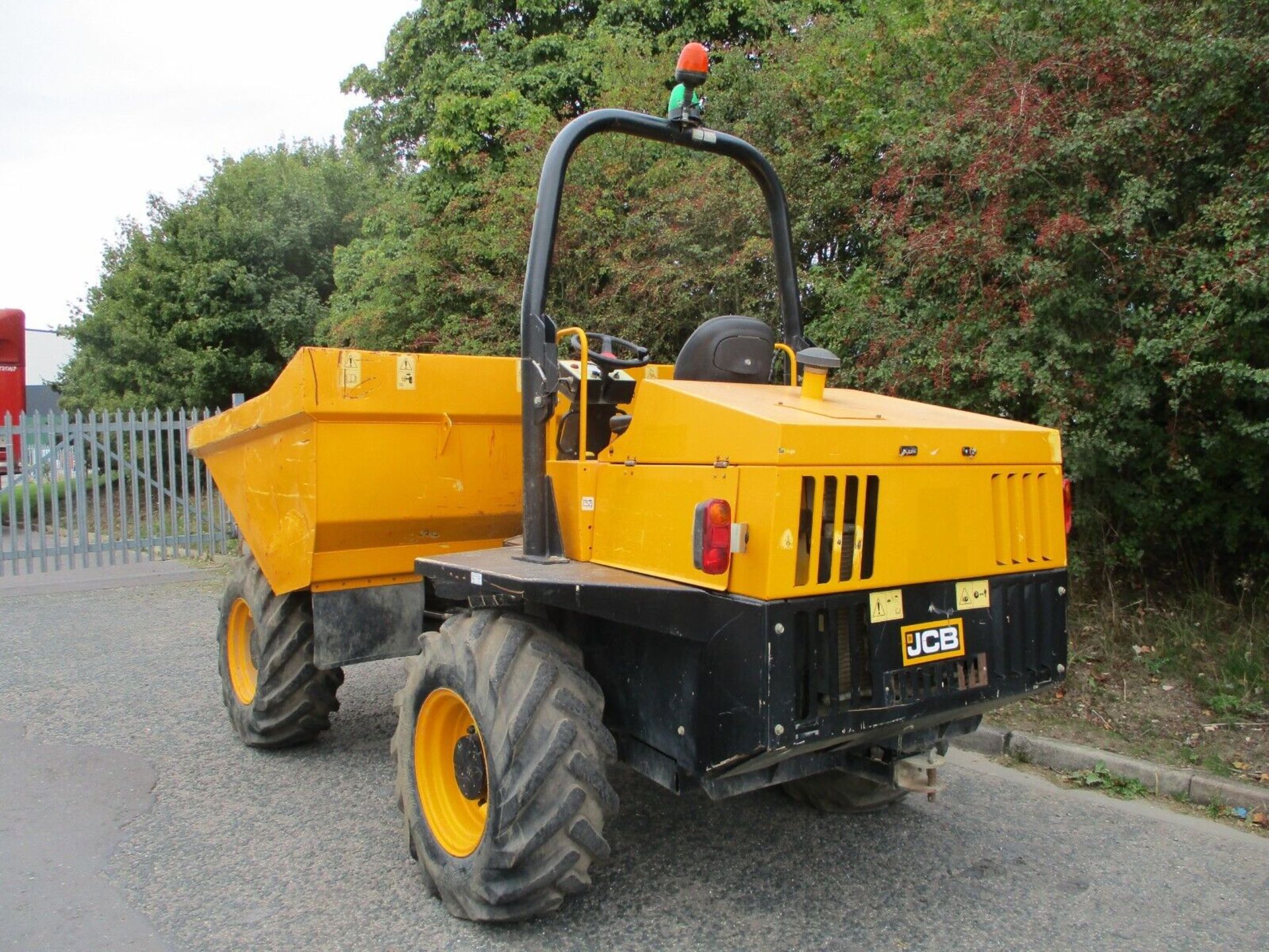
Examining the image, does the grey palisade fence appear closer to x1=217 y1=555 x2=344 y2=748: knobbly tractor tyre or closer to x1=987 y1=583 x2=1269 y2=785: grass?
x1=217 y1=555 x2=344 y2=748: knobbly tractor tyre

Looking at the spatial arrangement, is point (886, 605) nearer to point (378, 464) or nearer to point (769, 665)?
point (769, 665)

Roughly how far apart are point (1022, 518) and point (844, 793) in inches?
58.4

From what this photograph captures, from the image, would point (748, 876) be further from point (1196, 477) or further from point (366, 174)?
point (366, 174)

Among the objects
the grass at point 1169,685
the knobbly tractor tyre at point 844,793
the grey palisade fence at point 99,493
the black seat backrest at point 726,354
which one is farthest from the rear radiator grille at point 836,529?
the grey palisade fence at point 99,493

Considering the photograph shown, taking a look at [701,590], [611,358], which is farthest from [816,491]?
[611,358]

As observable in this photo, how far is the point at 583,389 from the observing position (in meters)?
3.41

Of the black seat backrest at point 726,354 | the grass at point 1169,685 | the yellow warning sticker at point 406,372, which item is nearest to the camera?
the black seat backrest at point 726,354

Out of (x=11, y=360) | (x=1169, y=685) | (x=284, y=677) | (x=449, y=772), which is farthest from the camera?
(x=11, y=360)

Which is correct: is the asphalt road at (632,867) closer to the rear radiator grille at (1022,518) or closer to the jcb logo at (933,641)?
the jcb logo at (933,641)

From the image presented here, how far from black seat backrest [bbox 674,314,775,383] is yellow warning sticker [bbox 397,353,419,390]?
4.50ft

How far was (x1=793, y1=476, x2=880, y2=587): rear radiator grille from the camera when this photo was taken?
2873mm

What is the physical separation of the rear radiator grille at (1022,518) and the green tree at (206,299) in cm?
2002

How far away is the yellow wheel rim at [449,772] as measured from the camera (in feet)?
11.3

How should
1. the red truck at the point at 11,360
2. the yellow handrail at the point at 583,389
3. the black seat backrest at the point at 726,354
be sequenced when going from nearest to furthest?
the yellow handrail at the point at 583,389
the black seat backrest at the point at 726,354
the red truck at the point at 11,360
